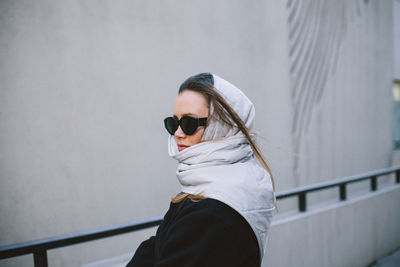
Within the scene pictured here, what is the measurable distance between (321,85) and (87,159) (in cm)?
488

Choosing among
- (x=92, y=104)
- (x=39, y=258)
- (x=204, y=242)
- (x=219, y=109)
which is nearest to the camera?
(x=204, y=242)

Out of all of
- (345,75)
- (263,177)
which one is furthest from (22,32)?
(345,75)

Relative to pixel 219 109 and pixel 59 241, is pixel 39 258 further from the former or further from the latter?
pixel 219 109

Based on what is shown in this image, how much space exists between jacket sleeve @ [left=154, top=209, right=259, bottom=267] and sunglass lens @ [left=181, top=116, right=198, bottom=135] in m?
0.34

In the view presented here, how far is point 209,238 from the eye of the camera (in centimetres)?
82

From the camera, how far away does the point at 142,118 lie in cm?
375

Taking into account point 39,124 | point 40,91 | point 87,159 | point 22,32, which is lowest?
point 87,159

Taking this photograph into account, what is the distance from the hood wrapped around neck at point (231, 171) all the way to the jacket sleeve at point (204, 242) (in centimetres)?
6

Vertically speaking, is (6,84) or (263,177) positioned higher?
(6,84)

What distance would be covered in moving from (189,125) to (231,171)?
0.80 ft

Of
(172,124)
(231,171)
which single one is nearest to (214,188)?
(231,171)

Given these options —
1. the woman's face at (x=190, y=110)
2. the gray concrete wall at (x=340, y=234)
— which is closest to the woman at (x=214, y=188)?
the woman's face at (x=190, y=110)

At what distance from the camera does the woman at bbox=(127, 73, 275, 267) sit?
0.84m

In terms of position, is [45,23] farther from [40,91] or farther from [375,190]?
[375,190]
